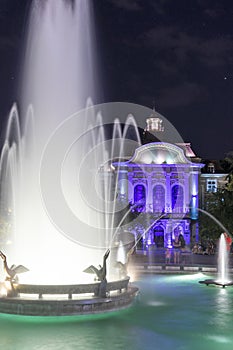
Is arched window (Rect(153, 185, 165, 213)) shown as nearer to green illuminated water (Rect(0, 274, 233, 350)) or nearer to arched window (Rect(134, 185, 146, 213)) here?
arched window (Rect(134, 185, 146, 213))

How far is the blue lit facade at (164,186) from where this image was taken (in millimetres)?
58062

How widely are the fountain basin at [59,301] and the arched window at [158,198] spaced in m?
44.6

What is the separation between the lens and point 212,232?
41719 millimetres

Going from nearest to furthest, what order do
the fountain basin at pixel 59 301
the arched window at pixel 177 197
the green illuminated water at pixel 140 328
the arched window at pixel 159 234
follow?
the green illuminated water at pixel 140 328
the fountain basin at pixel 59 301
the arched window at pixel 159 234
the arched window at pixel 177 197

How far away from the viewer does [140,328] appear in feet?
41.2

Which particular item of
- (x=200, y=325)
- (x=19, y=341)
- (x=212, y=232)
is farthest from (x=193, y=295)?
(x=212, y=232)

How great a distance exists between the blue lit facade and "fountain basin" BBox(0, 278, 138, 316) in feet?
143

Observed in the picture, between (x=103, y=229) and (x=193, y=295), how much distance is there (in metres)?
18.4

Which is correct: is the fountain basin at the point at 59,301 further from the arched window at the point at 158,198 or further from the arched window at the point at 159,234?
the arched window at the point at 158,198

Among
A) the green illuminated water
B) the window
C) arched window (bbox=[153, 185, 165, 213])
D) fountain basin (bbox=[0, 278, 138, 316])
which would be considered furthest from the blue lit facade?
fountain basin (bbox=[0, 278, 138, 316])

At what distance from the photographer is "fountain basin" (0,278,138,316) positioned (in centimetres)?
1352

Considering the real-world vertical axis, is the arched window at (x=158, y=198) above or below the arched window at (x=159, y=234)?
above

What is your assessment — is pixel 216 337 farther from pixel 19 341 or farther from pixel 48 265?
pixel 48 265

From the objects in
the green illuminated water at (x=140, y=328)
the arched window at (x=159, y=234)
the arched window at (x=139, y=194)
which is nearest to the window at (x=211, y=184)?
the arched window at (x=139, y=194)
